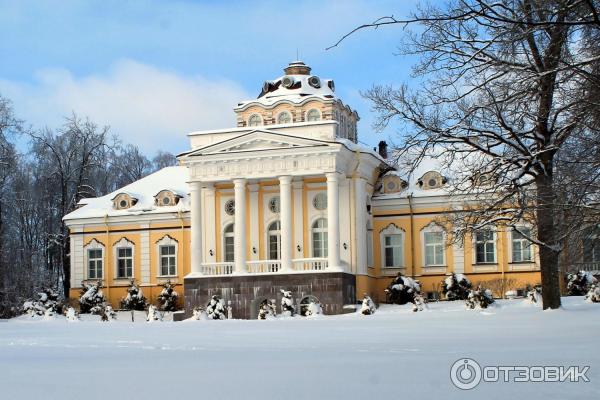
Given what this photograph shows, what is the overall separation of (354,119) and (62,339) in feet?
89.6

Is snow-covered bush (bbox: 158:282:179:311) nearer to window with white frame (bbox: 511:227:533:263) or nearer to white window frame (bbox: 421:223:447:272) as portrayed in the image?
white window frame (bbox: 421:223:447:272)

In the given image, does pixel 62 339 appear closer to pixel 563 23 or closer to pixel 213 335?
pixel 213 335

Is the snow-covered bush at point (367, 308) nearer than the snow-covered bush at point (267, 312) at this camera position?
No

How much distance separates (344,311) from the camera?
37.9 metres

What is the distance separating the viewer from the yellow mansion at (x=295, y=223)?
3916 centimetres

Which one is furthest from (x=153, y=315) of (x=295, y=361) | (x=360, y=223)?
(x=295, y=361)

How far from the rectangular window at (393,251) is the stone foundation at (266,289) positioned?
11.7 ft

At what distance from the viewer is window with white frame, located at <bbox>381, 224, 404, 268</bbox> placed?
1686 inches

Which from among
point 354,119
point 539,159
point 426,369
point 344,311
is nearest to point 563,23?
point 426,369

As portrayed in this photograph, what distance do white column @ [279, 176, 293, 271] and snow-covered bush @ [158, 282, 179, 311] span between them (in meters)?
6.80

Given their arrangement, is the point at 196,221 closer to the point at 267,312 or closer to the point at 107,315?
the point at 107,315

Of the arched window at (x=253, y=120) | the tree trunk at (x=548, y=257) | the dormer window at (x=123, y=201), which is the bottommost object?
the tree trunk at (x=548, y=257)

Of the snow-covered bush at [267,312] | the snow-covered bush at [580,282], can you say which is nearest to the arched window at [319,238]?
the snow-covered bush at [267,312]

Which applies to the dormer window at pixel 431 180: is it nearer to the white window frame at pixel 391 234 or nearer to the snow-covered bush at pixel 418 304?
the white window frame at pixel 391 234
